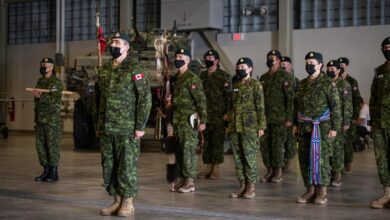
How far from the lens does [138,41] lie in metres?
13.5

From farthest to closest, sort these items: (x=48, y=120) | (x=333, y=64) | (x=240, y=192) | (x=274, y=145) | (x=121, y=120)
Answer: (x=274, y=145) < (x=48, y=120) < (x=333, y=64) < (x=240, y=192) < (x=121, y=120)

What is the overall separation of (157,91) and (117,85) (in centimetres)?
653

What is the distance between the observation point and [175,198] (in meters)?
6.53

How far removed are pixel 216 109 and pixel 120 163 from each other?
295 cm

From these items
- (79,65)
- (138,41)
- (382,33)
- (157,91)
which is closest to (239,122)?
(157,91)

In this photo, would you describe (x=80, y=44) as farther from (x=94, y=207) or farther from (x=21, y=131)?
(x=94, y=207)

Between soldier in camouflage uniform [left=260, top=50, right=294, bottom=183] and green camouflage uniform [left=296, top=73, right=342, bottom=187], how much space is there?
1727 millimetres

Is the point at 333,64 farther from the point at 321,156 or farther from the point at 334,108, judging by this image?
the point at 321,156

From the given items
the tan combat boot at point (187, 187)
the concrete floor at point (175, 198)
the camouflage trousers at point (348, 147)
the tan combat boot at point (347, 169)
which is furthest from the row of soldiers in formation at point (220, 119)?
the tan combat boot at point (347, 169)

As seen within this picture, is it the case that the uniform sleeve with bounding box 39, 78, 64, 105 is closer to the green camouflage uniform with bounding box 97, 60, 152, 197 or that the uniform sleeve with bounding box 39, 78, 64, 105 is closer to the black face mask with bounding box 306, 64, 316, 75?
the green camouflage uniform with bounding box 97, 60, 152, 197

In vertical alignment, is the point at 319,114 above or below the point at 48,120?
above

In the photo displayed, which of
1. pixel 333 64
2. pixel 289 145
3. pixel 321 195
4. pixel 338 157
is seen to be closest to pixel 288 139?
pixel 289 145

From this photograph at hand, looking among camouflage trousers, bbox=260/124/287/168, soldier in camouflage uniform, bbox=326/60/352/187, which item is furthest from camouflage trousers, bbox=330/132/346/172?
camouflage trousers, bbox=260/124/287/168

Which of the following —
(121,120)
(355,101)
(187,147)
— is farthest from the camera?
(355,101)
